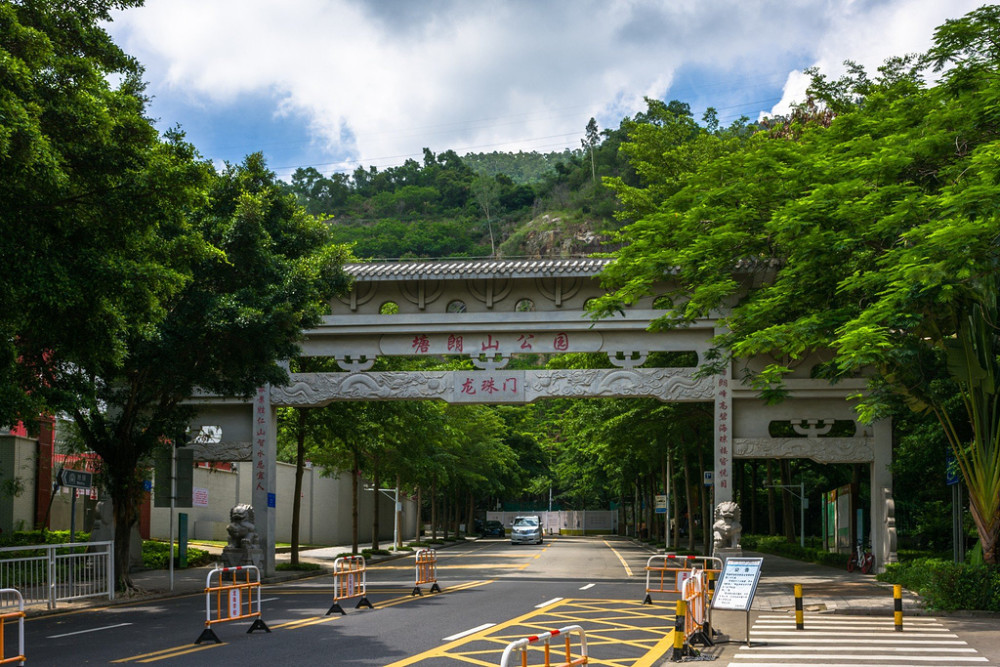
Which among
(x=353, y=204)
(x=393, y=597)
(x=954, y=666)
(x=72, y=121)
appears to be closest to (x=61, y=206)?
(x=72, y=121)

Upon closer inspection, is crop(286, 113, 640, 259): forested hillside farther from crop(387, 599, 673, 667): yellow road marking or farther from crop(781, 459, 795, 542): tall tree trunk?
crop(387, 599, 673, 667): yellow road marking

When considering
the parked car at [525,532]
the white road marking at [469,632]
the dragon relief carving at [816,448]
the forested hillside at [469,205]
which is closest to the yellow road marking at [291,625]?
the white road marking at [469,632]

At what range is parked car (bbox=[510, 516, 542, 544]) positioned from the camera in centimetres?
5812

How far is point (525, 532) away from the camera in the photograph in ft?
191

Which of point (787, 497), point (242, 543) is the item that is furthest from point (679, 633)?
point (787, 497)

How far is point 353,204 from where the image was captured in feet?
432

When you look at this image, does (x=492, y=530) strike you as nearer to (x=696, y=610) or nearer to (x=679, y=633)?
(x=696, y=610)

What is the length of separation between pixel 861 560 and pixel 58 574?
21337 millimetres

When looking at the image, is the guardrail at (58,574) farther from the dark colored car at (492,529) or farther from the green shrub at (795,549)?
the dark colored car at (492,529)

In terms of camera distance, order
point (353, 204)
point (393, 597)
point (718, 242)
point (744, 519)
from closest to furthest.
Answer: point (393, 597)
point (718, 242)
point (744, 519)
point (353, 204)

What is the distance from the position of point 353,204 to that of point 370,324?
105 m

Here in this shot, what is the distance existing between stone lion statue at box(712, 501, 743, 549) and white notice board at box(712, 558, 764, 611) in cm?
1169

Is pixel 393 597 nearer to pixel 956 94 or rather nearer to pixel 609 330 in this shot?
pixel 609 330

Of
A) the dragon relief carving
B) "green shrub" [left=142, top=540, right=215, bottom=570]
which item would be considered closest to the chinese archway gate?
the dragon relief carving
